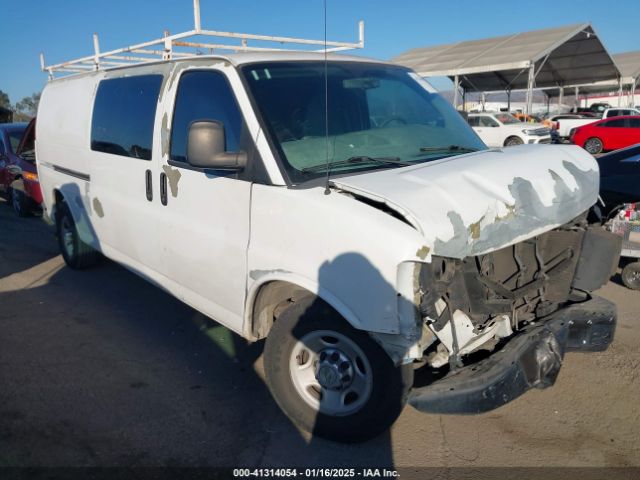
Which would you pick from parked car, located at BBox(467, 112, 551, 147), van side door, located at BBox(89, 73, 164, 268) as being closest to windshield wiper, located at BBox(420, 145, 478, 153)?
van side door, located at BBox(89, 73, 164, 268)

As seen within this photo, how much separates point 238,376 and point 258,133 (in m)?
1.86

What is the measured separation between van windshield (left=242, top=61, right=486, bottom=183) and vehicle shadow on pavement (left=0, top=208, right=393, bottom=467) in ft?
5.24

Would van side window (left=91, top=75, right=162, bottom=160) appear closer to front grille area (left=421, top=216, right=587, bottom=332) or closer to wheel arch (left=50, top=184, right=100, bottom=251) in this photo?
wheel arch (left=50, top=184, right=100, bottom=251)

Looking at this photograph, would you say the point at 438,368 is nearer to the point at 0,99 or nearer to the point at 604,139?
the point at 604,139

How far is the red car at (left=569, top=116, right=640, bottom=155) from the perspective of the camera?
22891mm

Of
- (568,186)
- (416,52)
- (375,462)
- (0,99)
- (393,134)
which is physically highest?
(416,52)

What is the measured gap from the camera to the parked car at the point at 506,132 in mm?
23609

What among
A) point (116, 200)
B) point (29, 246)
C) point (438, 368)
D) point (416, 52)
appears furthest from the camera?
point (416, 52)

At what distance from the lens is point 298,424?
3.33 m

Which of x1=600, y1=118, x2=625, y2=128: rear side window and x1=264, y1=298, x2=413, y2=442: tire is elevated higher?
x1=600, y1=118, x2=625, y2=128: rear side window

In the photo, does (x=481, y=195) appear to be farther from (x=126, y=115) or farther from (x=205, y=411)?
(x=126, y=115)

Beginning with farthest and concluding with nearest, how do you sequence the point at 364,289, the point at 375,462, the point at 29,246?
1. the point at 29,246
2. the point at 375,462
3. the point at 364,289

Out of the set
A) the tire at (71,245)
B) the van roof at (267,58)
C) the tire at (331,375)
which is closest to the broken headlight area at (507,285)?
the tire at (331,375)

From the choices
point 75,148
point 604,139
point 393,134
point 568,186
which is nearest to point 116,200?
point 75,148
